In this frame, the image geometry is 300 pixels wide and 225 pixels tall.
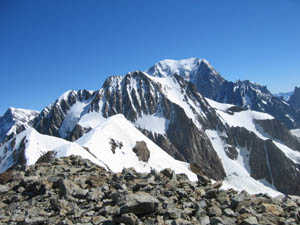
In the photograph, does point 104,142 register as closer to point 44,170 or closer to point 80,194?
point 44,170

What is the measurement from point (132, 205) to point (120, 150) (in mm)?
68984

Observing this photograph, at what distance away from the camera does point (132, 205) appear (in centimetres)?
1020

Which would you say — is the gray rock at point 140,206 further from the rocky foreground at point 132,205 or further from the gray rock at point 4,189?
the gray rock at point 4,189

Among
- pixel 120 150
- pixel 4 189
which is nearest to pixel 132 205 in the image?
pixel 4 189

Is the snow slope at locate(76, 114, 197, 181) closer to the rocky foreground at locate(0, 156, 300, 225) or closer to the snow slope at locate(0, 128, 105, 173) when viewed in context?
the snow slope at locate(0, 128, 105, 173)

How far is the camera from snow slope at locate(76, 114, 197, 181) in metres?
67.9

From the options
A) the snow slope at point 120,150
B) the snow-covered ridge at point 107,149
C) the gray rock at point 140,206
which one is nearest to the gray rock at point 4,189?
the gray rock at point 140,206

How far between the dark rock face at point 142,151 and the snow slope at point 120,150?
53.8 inches

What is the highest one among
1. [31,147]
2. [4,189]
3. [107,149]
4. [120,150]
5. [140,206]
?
[31,147]

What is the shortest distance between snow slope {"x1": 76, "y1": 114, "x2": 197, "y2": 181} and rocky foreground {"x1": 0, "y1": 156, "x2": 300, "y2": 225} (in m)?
45.8

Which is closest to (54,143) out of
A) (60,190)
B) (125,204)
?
(60,190)

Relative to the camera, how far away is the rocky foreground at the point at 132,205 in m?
9.80

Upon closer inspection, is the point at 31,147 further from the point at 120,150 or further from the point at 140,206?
the point at 140,206

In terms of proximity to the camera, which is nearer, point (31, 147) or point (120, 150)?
point (31, 147)
